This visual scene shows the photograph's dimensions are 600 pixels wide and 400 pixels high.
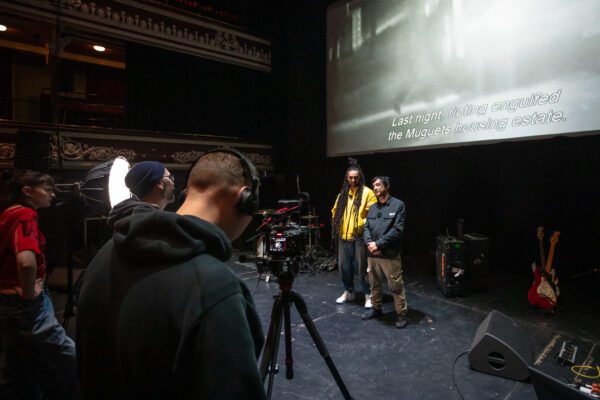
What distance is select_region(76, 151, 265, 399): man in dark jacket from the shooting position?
2.05 feet

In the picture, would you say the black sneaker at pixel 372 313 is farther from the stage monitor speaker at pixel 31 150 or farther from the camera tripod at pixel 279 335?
the stage monitor speaker at pixel 31 150

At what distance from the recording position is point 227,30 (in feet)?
27.7

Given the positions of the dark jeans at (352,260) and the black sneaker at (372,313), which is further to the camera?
the dark jeans at (352,260)

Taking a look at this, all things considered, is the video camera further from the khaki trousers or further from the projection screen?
the projection screen

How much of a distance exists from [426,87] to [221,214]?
4.87 metres

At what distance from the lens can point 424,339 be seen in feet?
10.5

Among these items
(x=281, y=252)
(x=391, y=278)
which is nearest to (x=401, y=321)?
(x=391, y=278)

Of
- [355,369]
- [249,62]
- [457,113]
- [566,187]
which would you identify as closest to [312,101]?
[249,62]

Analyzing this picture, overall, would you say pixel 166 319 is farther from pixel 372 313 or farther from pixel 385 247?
pixel 372 313

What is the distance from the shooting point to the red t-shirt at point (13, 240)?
1.79m

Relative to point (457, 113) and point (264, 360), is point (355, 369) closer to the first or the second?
point (264, 360)

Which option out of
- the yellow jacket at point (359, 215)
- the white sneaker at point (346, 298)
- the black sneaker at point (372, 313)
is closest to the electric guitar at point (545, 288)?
the black sneaker at point (372, 313)

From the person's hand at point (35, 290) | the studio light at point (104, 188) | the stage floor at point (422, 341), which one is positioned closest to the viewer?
the person's hand at point (35, 290)

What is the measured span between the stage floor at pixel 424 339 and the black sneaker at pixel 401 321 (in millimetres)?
54
